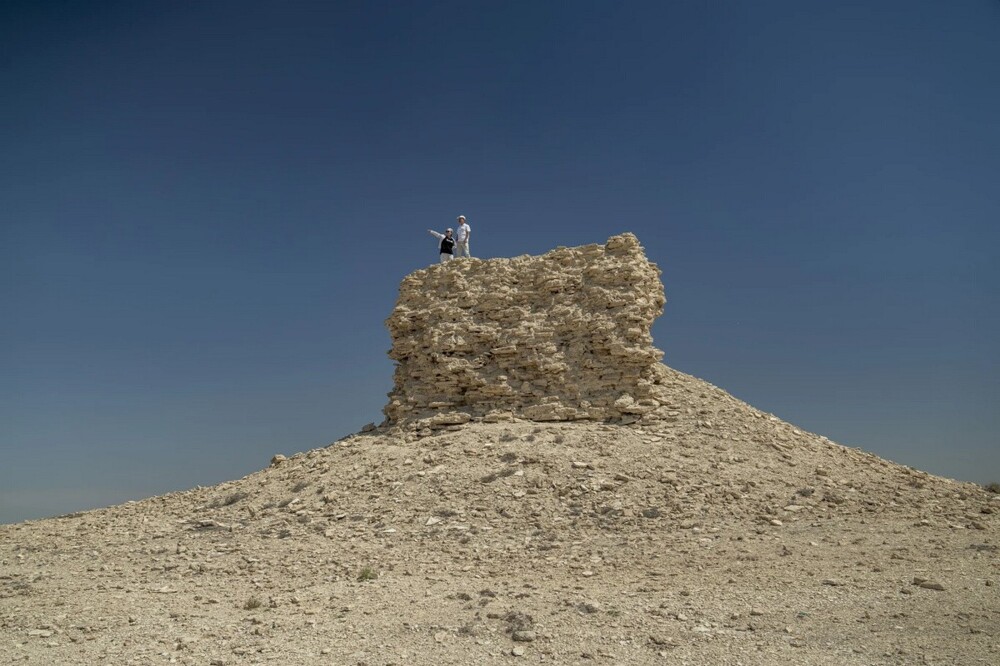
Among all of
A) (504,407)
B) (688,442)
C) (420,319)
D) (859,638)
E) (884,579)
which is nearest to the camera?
(859,638)

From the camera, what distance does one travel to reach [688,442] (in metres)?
14.1

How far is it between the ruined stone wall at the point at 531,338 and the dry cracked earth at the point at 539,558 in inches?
36.2

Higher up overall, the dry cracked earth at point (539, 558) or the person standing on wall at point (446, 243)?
the person standing on wall at point (446, 243)

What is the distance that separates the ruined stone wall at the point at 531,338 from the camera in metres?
15.7

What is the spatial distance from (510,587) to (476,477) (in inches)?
163

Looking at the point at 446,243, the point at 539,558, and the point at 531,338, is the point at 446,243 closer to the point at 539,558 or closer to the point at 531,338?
the point at 531,338

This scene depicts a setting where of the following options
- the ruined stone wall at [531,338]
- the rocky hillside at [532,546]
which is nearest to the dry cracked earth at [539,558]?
the rocky hillside at [532,546]

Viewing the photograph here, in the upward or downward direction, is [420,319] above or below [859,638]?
above

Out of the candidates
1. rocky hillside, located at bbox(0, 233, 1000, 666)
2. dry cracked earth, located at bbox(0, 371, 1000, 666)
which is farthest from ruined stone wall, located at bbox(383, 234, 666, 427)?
dry cracked earth, located at bbox(0, 371, 1000, 666)

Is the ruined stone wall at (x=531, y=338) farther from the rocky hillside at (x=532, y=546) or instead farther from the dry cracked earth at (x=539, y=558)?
the dry cracked earth at (x=539, y=558)

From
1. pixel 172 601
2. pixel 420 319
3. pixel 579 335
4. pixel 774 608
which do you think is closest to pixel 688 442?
pixel 579 335

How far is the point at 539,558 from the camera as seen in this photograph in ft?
33.9

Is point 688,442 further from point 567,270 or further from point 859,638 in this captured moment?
point 859,638

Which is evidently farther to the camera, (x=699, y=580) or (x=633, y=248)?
(x=633, y=248)
